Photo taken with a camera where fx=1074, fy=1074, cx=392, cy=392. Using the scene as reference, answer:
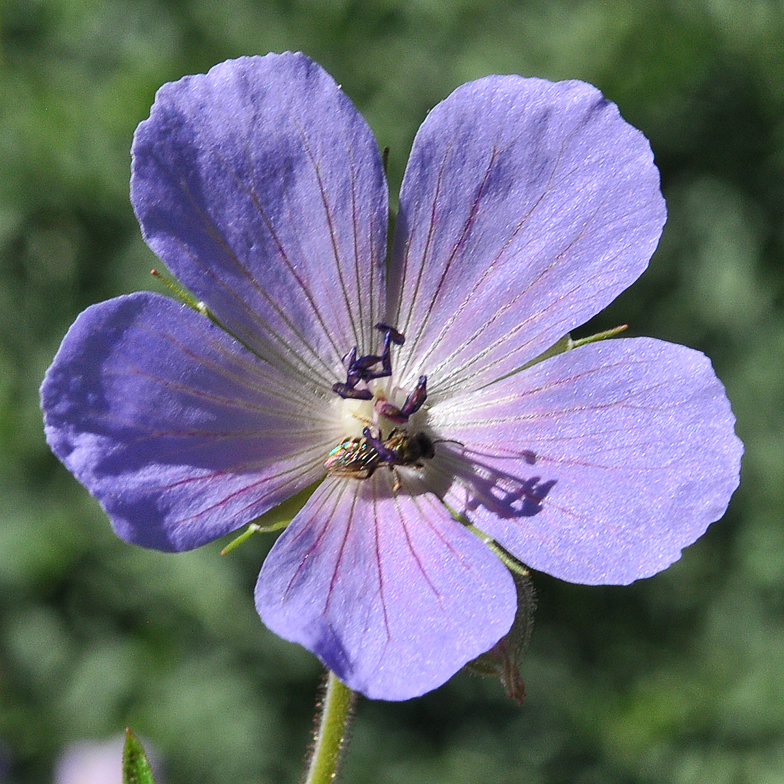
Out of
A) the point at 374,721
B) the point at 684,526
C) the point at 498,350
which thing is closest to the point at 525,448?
the point at 498,350

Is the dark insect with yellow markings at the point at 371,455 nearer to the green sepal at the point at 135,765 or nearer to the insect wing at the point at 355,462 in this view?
the insect wing at the point at 355,462

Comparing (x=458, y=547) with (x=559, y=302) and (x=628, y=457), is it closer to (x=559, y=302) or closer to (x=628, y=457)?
(x=628, y=457)

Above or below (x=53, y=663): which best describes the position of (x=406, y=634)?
above

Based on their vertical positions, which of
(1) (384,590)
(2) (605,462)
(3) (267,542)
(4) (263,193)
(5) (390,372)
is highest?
(4) (263,193)

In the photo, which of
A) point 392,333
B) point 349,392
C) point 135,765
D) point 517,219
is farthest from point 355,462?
point 135,765

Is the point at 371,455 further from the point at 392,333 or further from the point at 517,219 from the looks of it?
the point at 517,219

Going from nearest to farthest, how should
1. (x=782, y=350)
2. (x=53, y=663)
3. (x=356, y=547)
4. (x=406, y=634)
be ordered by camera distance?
(x=406, y=634)
(x=356, y=547)
(x=53, y=663)
(x=782, y=350)

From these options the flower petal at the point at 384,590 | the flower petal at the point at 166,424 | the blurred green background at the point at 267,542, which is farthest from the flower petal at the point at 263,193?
the blurred green background at the point at 267,542
